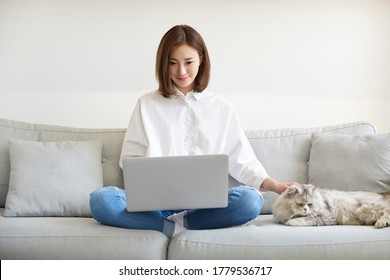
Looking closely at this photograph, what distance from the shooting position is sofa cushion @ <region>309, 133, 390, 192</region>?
2637 mm

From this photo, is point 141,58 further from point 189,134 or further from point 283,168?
point 283,168

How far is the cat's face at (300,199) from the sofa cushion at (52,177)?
0.95 metres

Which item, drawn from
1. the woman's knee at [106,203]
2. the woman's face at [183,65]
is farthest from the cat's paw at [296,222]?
the woman's face at [183,65]

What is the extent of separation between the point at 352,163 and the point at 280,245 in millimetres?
777

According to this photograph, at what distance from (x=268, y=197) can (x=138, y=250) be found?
89 centimetres

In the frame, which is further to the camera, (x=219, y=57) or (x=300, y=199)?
(x=219, y=57)

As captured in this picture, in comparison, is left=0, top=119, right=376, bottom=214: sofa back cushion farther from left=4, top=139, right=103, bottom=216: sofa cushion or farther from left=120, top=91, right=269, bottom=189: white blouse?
left=120, top=91, right=269, bottom=189: white blouse

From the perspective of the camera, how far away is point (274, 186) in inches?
97.5

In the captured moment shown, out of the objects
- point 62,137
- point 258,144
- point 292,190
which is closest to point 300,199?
point 292,190

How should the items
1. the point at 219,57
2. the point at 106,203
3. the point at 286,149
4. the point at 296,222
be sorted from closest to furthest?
the point at 106,203, the point at 296,222, the point at 286,149, the point at 219,57

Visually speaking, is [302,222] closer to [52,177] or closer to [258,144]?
[258,144]

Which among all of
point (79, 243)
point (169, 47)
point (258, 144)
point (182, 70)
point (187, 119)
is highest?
point (169, 47)

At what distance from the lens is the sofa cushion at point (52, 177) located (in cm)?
264

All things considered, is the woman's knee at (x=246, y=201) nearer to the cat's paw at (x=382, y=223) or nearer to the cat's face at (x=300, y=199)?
the cat's face at (x=300, y=199)
